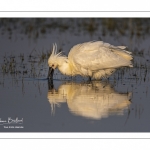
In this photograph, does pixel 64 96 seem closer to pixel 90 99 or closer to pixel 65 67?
pixel 90 99

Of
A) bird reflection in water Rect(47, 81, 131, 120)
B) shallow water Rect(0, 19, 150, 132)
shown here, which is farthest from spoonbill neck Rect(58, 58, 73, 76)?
bird reflection in water Rect(47, 81, 131, 120)

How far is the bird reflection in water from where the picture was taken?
10531mm

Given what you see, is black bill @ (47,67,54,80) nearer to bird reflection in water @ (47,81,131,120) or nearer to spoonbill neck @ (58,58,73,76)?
spoonbill neck @ (58,58,73,76)

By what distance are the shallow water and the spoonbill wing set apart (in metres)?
0.45

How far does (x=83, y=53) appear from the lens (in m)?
13.7

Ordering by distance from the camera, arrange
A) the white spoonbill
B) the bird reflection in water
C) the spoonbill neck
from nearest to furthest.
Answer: the bird reflection in water < the white spoonbill < the spoonbill neck

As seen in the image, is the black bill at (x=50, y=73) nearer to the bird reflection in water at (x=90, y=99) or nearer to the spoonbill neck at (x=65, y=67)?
the spoonbill neck at (x=65, y=67)

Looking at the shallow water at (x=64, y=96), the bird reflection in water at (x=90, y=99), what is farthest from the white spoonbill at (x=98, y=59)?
the bird reflection in water at (x=90, y=99)

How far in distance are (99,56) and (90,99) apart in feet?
7.80

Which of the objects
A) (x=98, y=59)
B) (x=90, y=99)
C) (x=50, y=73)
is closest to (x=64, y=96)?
(x=90, y=99)

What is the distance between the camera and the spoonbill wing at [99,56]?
13602 millimetres

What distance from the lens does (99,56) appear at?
44.9 ft

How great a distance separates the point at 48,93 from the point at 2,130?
276cm

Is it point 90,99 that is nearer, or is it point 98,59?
point 90,99
